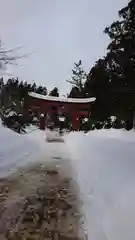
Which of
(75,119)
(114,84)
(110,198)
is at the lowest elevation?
(75,119)

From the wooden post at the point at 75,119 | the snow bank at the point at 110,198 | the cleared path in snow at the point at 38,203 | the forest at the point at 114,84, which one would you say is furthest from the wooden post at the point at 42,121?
the snow bank at the point at 110,198

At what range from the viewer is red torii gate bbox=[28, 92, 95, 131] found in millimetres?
32728

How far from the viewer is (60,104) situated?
3353cm

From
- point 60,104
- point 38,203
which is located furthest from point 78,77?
point 38,203

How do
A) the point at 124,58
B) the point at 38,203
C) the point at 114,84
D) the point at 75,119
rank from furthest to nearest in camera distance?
the point at 75,119, the point at 114,84, the point at 124,58, the point at 38,203

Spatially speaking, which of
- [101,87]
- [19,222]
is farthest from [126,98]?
[19,222]

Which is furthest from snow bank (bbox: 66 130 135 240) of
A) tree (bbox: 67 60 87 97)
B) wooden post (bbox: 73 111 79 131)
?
tree (bbox: 67 60 87 97)

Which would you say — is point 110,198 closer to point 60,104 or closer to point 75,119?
point 75,119

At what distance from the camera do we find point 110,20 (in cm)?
3047

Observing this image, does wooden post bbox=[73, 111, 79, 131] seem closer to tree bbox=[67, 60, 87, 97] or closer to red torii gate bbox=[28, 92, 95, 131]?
red torii gate bbox=[28, 92, 95, 131]

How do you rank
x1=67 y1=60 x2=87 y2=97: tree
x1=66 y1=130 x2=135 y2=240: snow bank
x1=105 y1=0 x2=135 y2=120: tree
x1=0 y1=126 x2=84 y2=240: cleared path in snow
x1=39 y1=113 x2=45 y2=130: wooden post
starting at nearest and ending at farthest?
1. x1=66 y1=130 x2=135 y2=240: snow bank
2. x1=0 y1=126 x2=84 y2=240: cleared path in snow
3. x1=105 y1=0 x2=135 y2=120: tree
4. x1=39 y1=113 x2=45 y2=130: wooden post
5. x1=67 y1=60 x2=87 y2=97: tree

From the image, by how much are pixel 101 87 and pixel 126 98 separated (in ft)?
11.0

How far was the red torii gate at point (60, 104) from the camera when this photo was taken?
32.7 m

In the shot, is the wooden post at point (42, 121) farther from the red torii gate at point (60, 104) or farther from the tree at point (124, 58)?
the tree at point (124, 58)
